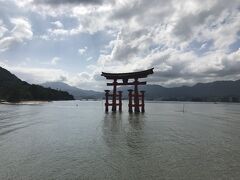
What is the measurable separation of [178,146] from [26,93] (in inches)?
4444

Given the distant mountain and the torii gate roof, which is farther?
the distant mountain

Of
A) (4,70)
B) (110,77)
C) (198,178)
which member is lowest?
(198,178)

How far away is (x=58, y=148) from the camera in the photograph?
44.4ft

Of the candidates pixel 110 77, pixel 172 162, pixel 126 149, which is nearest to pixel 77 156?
pixel 126 149

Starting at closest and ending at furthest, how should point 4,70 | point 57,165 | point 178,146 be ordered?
point 57,165
point 178,146
point 4,70

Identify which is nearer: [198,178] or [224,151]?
[198,178]

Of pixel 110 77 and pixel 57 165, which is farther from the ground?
pixel 110 77

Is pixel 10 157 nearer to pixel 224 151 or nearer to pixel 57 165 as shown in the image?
pixel 57 165

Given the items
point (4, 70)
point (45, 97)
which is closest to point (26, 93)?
point (45, 97)

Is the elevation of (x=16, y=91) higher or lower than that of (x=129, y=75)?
lower

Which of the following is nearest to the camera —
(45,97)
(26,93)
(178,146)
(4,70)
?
(178,146)

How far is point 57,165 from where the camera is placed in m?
10.1

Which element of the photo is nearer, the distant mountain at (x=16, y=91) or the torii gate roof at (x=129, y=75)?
the torii gate roof at (x=129, y=75)

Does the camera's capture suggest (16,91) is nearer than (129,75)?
No
